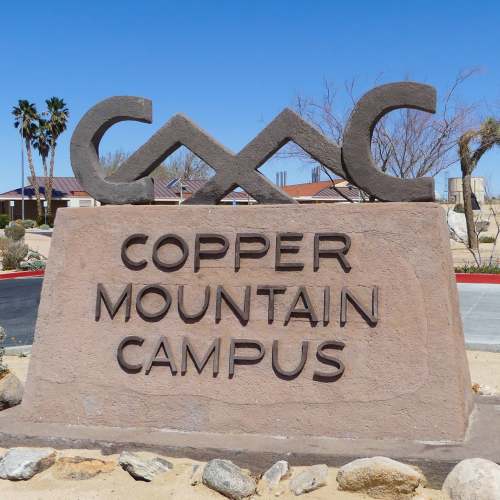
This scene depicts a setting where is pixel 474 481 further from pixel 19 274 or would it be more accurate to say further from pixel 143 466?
pixel 19 274

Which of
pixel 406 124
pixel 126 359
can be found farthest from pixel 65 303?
pixel 406 124

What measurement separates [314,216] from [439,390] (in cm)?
140

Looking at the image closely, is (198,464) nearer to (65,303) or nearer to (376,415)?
(376,415)

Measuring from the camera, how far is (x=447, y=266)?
188 inches

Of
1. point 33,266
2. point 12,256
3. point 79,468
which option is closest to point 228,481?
point 79,468

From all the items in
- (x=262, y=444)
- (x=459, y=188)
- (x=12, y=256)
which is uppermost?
(x=459, y=188)

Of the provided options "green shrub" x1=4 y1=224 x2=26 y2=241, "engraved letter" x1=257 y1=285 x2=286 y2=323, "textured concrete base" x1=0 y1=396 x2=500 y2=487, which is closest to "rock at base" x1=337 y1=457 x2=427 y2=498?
"textured concrete base" x1=0 y1=396 x2=500 y2=487

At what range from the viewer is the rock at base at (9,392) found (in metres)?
5.46

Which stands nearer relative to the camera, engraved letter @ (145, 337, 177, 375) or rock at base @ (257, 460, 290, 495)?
rock at base @ (257, 460, 290, 495)

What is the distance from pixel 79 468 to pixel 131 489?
410 mm

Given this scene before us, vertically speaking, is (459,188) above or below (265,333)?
above

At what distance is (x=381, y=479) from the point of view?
4.06m

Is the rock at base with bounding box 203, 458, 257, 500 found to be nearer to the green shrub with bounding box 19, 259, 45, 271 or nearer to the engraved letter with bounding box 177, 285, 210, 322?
the engraved letter with bounding box 177, 285, 210, 322

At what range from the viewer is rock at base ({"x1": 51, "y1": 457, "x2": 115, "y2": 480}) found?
4.48 metres
